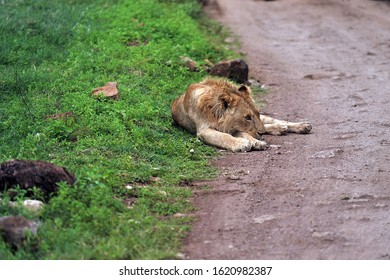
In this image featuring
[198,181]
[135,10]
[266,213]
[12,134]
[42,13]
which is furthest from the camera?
[135,10]

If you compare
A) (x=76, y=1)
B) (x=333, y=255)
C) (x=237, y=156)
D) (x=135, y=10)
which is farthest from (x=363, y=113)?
(x=76, y=1)

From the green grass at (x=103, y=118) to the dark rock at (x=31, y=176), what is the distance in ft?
0.60

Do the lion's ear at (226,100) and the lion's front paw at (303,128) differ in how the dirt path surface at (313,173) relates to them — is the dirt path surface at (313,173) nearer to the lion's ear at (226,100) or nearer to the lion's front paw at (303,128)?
the lion's front paw at (303,128)

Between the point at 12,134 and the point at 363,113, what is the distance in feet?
15.8

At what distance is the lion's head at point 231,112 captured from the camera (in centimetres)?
980

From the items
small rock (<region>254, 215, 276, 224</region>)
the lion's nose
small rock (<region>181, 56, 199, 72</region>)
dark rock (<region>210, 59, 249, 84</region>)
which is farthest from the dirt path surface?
small rock (<region>181, 56, 199, 72</region>)

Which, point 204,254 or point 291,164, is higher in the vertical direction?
point 204,254

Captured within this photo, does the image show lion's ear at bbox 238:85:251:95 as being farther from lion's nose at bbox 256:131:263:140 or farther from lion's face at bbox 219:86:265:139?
lion's nose at bbox 256:131:263:140

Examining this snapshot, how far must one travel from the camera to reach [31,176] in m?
7.02

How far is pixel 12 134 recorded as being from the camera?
9.22m

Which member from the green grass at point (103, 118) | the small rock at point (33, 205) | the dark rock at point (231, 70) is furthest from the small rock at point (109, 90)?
the small rock at point (33, 205)

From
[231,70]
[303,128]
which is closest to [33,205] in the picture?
[303,128]

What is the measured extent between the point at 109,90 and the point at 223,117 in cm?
189

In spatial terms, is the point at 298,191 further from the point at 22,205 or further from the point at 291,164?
the point at 22,205
